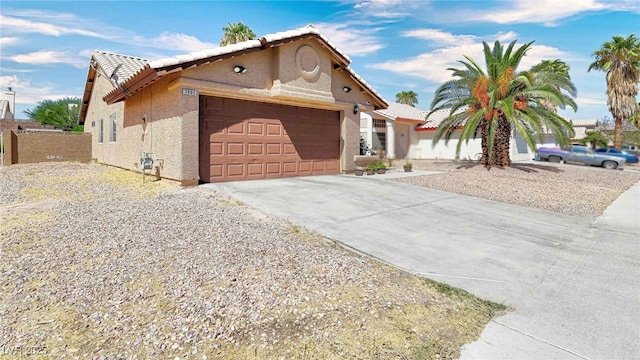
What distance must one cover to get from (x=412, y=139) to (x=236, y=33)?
18327 millimetres

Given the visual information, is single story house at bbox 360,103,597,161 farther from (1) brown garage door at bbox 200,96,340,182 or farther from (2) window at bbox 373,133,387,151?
(1) brown garage door at bbox 200,96,340,182

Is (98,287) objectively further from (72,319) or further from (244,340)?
(244,340)

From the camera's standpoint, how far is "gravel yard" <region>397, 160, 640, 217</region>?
9906mm

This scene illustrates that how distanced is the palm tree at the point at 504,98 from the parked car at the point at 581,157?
754cm

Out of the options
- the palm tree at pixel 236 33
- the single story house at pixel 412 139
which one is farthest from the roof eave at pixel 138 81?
the palm tree at pixel 236 33

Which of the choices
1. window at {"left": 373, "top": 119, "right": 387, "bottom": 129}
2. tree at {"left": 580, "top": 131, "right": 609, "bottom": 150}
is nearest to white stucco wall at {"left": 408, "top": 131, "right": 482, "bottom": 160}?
window at {"left": 373, "top": 119, "right": 387, "bottom": 129}

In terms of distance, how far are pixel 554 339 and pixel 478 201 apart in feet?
23.3

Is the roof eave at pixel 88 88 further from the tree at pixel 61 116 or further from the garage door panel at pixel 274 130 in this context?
the tree at pixel 61 116

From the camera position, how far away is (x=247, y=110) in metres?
11.2

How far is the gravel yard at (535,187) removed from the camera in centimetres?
991

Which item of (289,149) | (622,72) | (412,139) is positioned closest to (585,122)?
(622,72)

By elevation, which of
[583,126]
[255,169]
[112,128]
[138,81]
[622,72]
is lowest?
[255,169]

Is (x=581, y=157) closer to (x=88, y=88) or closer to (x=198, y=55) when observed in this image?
(x=198, y=55)

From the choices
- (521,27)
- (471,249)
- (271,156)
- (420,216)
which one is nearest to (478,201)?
(420,216)
